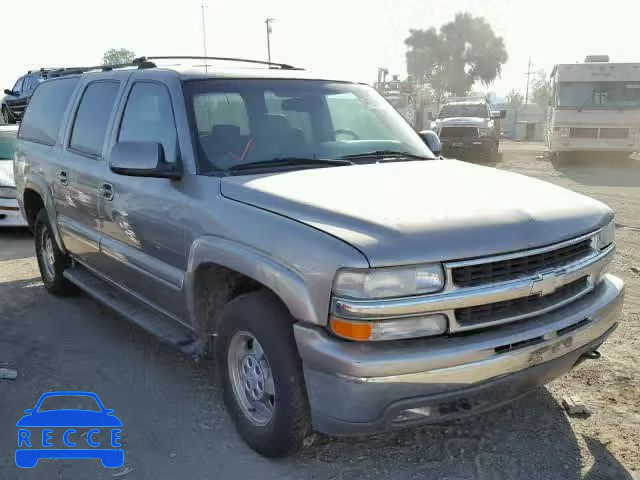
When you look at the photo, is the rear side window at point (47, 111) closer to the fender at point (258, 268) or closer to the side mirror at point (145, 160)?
the side mirror at point (145, 160)

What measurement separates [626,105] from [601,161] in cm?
276

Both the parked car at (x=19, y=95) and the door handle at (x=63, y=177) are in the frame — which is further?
the parked car at (x=19, y=95)

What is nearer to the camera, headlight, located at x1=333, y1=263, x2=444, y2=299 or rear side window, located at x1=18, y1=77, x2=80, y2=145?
headlight, located at x1=333, y1=263, x2=444, y2=299

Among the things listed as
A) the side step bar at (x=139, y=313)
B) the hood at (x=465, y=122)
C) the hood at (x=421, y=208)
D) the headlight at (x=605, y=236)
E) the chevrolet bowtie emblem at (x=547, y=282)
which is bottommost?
the side step bar at (x=139, y=313)

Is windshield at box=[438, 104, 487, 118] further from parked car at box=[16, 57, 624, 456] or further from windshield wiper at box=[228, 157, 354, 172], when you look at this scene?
windshield wiper at box=[228, 157, 354, 172]

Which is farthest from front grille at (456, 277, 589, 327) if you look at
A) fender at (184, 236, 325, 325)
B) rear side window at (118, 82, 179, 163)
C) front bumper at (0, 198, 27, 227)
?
front bumper at (0, 198, 27, 227)

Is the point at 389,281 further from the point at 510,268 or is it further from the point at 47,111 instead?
the point at 47,111

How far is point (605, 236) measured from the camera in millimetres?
3193

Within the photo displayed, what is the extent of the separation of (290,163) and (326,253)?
1.12 m

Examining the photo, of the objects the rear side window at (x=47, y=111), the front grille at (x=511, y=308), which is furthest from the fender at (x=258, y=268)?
the rear side window at (x=47, y=111)

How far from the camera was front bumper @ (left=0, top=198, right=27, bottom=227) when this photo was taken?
821 centimetres

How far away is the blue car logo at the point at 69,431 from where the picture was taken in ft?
10.3

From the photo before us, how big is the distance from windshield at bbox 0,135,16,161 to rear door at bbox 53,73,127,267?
473 centimetres

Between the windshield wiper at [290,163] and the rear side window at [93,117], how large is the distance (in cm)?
142
